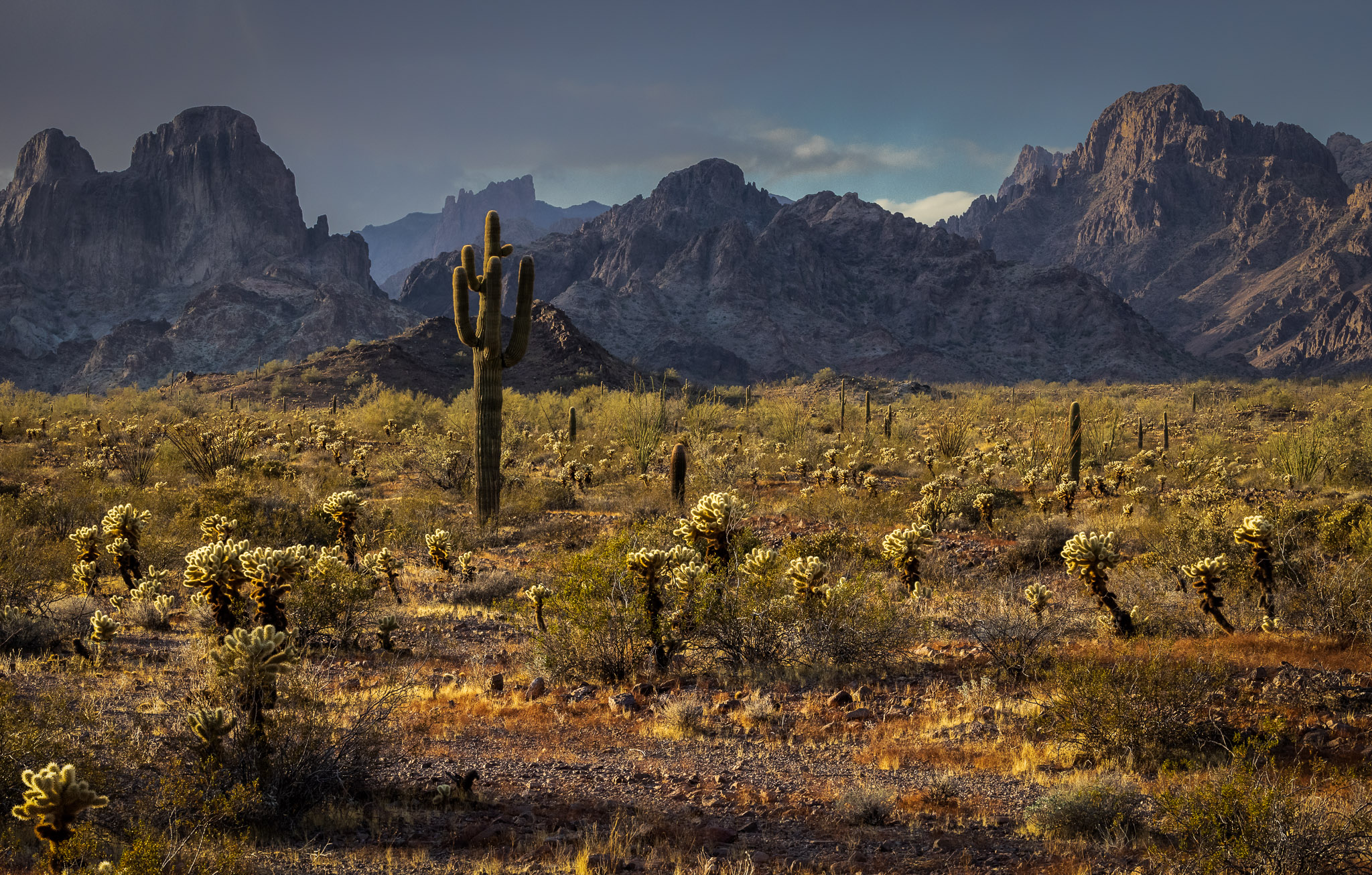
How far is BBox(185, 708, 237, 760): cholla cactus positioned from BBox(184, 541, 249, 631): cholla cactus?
1.72m

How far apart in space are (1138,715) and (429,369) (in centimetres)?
6870

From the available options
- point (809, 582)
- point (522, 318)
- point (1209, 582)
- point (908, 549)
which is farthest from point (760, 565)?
point (522, 318)

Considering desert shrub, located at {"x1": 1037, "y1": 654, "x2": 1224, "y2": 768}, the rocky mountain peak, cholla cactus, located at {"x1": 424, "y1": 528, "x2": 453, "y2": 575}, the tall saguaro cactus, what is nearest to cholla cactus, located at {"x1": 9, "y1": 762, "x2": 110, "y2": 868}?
desert shrub, located at {"x1": 1037, "y1": 654, "x2": 1224, "y2": 768}

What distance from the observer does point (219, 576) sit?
557 centimetres

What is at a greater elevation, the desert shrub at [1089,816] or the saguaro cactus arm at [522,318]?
the saguaro cactus arm at [522,318]

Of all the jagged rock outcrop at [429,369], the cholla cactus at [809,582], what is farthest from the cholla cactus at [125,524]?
the jagged rock outcrop at [429,369]

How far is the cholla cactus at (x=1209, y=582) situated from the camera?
21.7ft

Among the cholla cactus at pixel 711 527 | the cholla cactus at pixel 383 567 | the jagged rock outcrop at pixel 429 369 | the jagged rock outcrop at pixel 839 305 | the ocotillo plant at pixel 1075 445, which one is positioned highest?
the jagged rock outcrop at pixel 839 305

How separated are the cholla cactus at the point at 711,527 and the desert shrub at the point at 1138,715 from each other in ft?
11.5

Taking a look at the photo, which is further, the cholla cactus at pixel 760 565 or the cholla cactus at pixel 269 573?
the cholla cactus at pixel 760 565

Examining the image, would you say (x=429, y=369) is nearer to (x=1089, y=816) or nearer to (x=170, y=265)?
(x=1089, y=816)

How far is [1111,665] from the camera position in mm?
5863

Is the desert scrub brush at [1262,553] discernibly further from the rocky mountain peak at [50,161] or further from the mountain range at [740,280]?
the rocky mountain peak at [50,161]

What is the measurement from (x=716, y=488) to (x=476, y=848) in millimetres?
12036
